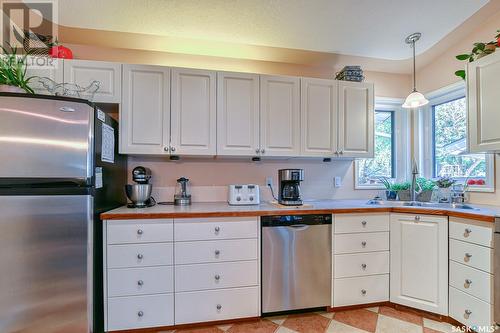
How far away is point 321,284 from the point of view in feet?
6.84

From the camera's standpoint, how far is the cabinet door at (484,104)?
6.21 feet

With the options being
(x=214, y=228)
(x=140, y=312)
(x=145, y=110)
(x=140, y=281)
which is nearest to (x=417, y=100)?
(x=214, y=228)

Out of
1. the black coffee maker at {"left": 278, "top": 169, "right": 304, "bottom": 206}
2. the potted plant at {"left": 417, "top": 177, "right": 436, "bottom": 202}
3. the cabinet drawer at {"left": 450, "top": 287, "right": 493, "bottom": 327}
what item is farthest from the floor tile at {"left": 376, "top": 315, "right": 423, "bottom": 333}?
the potted plant at {"left": 417, "top": 177, "right": 436, "bottom": 202}

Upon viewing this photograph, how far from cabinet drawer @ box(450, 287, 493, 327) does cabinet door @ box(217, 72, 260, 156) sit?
1937 millimetres

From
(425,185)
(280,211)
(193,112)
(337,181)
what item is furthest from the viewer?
(337,181)

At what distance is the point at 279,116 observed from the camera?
2439mm

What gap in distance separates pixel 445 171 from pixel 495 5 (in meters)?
1.58

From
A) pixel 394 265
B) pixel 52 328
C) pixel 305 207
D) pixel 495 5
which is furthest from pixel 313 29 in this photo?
pixel 52 328

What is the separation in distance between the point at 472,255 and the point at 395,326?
0.77 meters

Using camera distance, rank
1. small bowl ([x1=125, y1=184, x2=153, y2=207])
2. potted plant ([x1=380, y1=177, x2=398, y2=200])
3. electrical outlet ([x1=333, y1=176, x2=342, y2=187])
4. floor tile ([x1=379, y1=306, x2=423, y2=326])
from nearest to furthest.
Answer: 1. floor tile ([x1=379, y1=306, x2=423, y2=326])
2. small bowl ([x1=125, y1=184, x2=153, y2=207])
3. potted plant ([x1=380, y1=177, x2=398, y2=200])
4. electrical outlet ([x1=333, y1=176, x2=342, y2=187])

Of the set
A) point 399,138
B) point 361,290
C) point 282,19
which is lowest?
point 361,290

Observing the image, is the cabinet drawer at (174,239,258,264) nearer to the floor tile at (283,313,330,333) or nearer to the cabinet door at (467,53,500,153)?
the floor tile at (283,313,330,333)

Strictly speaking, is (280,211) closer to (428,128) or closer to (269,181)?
(269,181)

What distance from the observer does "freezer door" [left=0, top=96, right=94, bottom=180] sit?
5.04 feet
